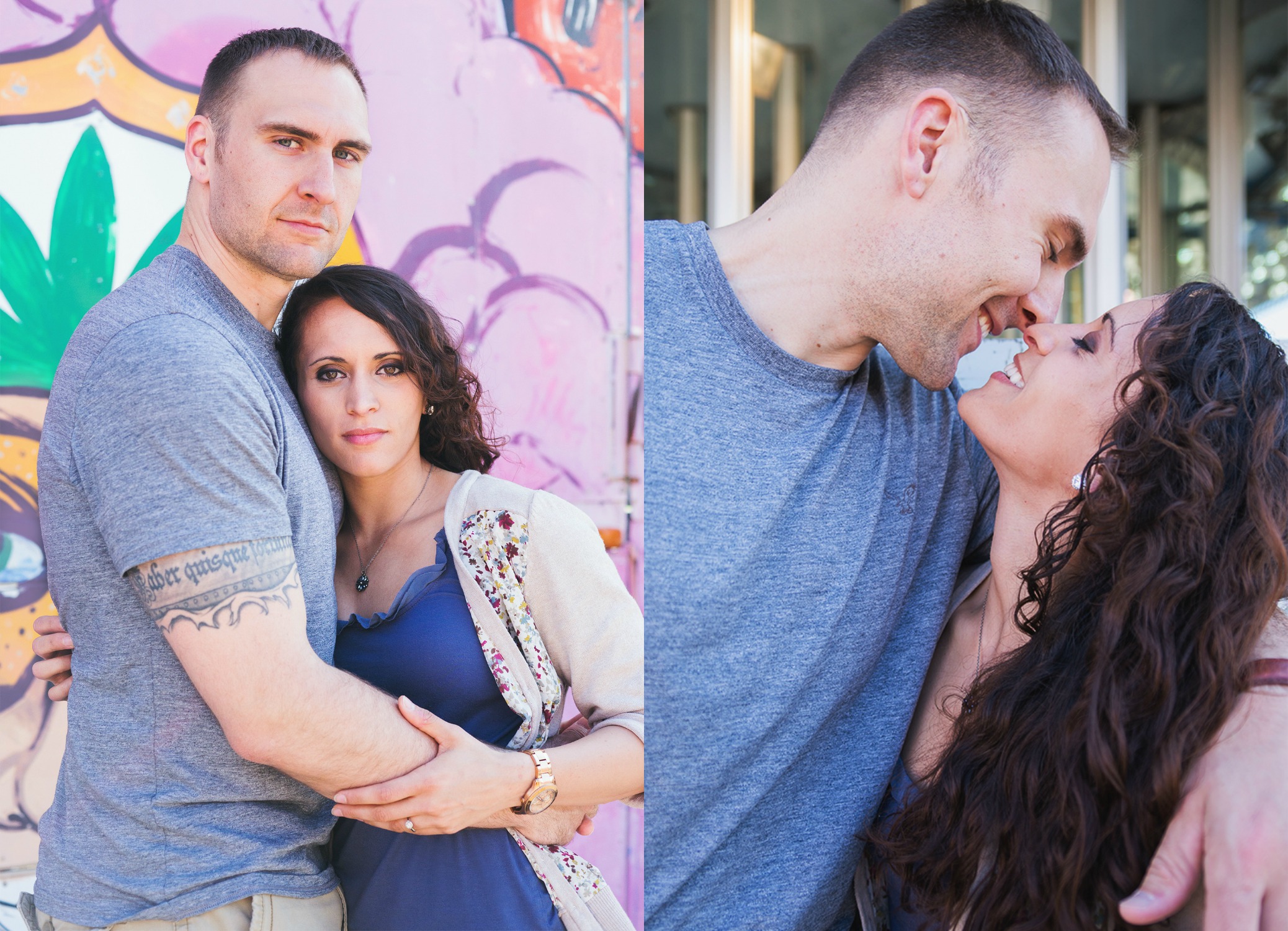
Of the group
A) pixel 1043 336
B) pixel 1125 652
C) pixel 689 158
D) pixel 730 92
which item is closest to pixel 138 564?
pixel 1125 652

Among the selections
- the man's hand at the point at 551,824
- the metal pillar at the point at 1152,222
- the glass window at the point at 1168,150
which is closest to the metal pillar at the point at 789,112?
the glass window at the point at 1168,150

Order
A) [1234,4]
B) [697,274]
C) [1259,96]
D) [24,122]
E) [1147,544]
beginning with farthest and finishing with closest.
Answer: [1259,96] < [1234,4] < [697,274] < [1147,544] < [24,122]

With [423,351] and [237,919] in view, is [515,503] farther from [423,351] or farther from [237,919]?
[237,919]

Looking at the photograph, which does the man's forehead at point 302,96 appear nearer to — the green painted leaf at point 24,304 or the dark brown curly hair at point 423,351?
the dark brown curly hair at point 423,351

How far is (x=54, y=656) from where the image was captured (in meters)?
1.09

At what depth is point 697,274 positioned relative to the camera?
1.66m

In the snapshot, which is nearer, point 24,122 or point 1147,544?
point 24,122

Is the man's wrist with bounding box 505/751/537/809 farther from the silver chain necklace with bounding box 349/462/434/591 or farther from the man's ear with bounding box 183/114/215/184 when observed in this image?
the man's ear with bounding box 183/114/215/184

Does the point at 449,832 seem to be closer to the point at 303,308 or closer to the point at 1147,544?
the point at 303,308

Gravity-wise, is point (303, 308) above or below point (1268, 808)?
above

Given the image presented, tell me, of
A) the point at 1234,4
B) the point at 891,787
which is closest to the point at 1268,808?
the point at 891,787

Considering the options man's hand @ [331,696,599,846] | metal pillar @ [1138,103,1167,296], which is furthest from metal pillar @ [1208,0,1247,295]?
man's hand @ [331,696,599,846]

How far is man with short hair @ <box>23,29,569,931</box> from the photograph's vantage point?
1.02 m

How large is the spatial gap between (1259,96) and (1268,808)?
5.20 m
